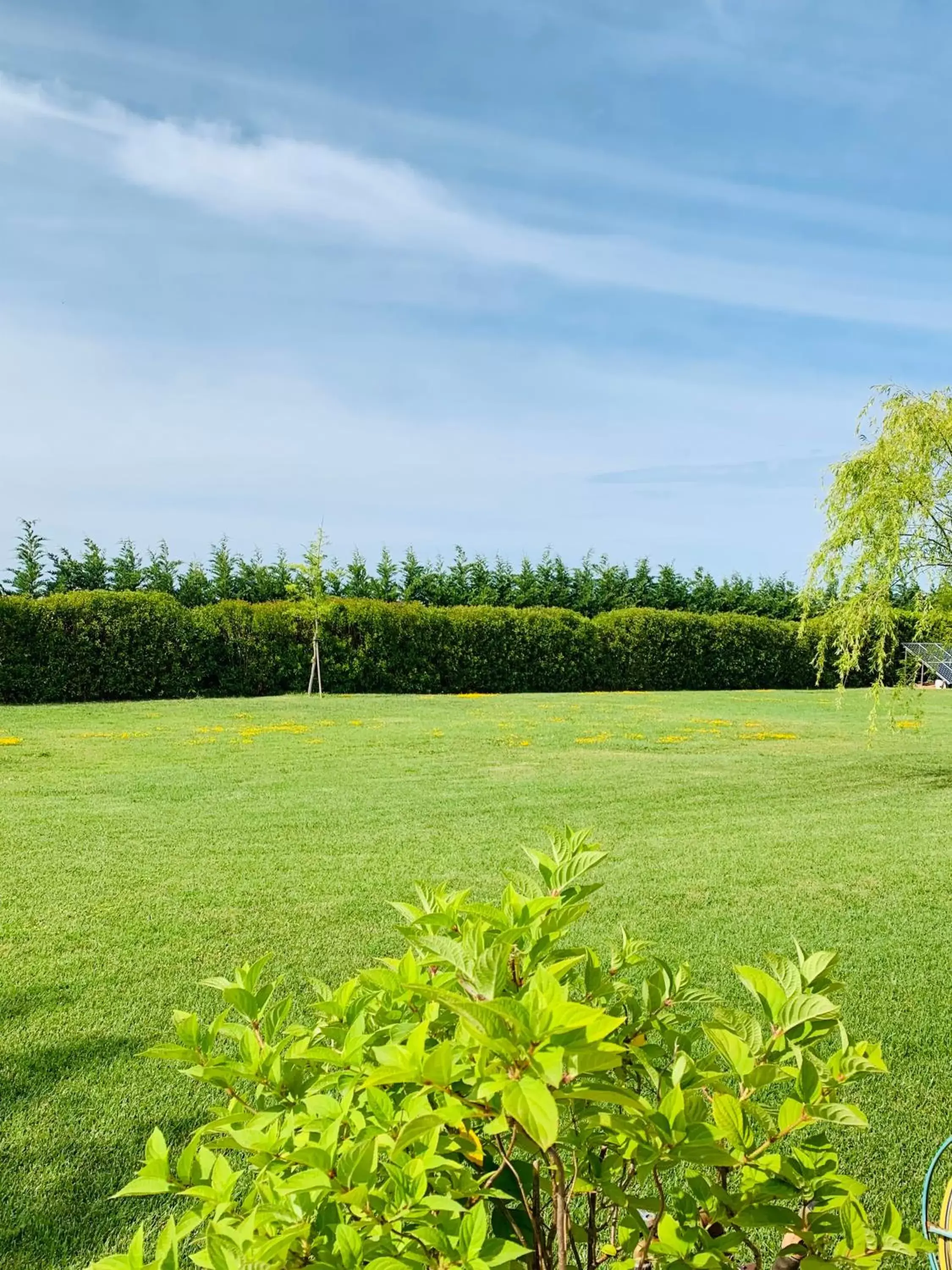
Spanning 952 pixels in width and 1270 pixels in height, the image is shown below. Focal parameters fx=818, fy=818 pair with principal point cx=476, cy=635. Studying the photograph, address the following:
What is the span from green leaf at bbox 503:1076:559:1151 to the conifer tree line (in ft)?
61.2

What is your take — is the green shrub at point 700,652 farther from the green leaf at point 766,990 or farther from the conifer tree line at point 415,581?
the green leaf at point 766,990

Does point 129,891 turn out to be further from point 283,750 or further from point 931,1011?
point 283,750

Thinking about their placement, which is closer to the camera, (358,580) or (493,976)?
(493,976)

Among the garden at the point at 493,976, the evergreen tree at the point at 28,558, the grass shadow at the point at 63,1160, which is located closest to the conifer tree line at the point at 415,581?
the evergreen tree at the point at 28,558

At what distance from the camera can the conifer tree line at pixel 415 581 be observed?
20.5 meters

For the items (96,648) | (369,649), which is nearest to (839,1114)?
(96,648)

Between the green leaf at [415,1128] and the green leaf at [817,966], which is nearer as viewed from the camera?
the green leaf at [415,1128]

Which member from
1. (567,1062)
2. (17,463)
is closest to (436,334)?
(17,463)

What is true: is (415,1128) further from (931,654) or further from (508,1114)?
(931,654)

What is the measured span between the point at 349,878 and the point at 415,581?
1912 cm

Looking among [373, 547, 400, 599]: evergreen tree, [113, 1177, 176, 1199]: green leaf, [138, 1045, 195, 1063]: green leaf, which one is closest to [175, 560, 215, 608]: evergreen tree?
[373, 547, 400, 599]: evergreen tree

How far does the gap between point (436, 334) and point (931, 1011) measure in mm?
11414

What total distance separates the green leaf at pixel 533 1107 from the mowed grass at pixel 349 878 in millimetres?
2066

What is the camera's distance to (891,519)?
30.4ft
